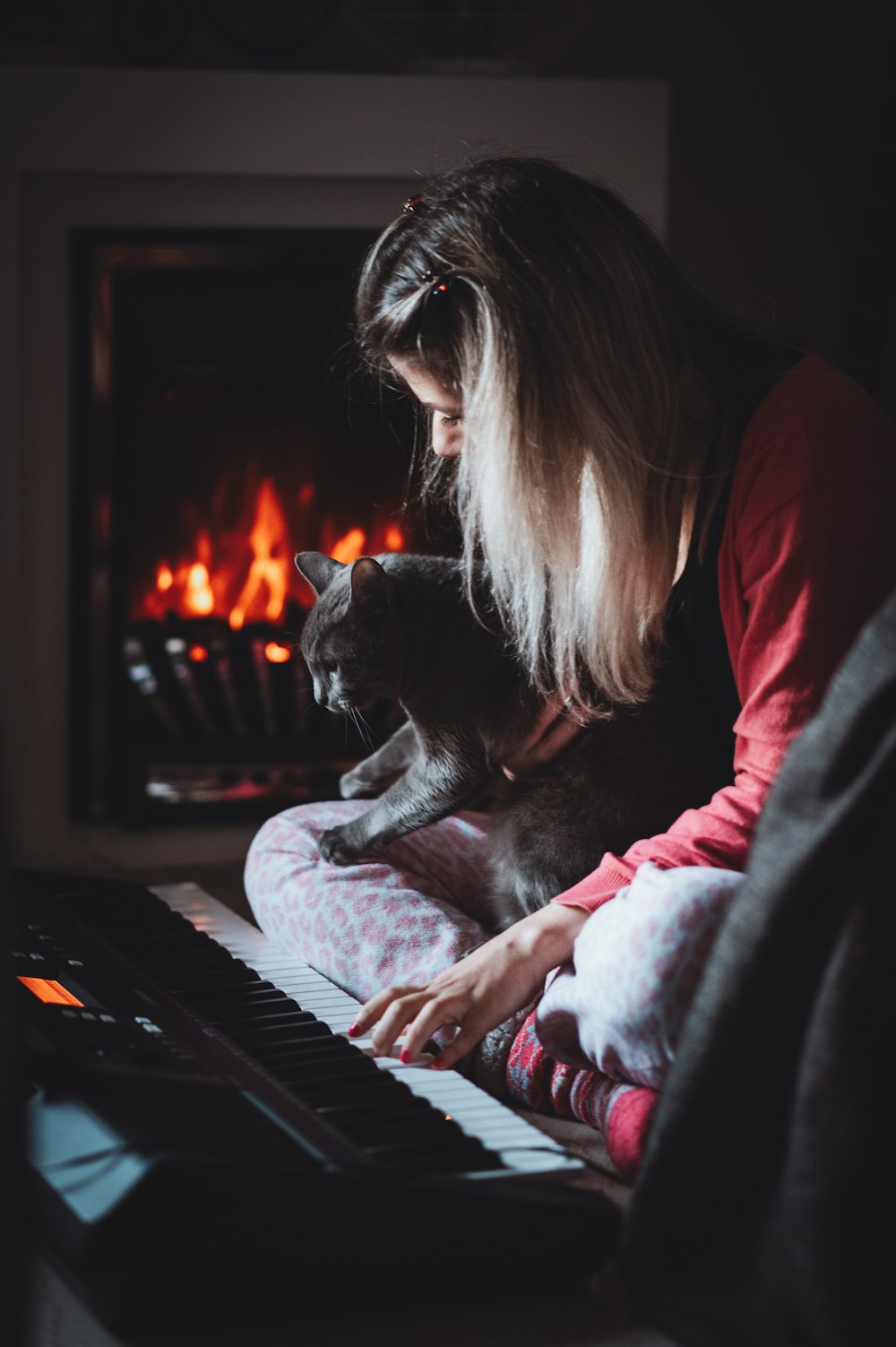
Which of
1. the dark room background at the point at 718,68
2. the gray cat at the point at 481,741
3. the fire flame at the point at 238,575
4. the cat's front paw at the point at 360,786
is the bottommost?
the cat's front paw at the point at 360,786

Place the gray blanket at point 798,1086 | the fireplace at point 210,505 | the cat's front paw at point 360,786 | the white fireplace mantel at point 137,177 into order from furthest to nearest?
1. the fireplace at point 210,505
2. the white fireplace mantel at point 137,177
3. the cat's front paw at point 360,786
4. the gray blanket at point 798,1086

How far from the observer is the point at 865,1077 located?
1.80ft

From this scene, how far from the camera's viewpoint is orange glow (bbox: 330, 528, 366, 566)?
2580 millimetres

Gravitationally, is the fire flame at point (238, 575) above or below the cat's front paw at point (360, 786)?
above

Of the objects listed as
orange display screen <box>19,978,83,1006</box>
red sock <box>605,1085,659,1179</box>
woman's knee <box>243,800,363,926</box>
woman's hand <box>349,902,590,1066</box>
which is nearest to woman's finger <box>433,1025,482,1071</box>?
woman's hand <box>349,902,590,1066</box>

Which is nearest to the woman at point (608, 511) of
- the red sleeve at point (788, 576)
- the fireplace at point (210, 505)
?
the red sleeve at point (788, 576)

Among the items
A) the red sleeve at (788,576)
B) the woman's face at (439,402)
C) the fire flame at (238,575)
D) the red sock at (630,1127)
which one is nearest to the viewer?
the red sock at (630,1127)

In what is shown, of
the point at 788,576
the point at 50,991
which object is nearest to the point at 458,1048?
the point at 50,991

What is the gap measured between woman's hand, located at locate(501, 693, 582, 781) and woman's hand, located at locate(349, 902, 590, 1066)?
22 cm

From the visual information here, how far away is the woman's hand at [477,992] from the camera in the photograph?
910 millimetres

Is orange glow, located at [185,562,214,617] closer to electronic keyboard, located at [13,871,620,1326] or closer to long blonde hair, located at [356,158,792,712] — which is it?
long blonde hair, located at [356,158,792,712]

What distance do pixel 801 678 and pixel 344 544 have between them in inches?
Answer: 67.1

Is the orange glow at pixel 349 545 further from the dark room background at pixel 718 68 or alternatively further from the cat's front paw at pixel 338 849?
the cat's front paw at pixel 338 849

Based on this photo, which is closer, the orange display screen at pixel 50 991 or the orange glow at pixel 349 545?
the orange display screen at pixel 50 991
